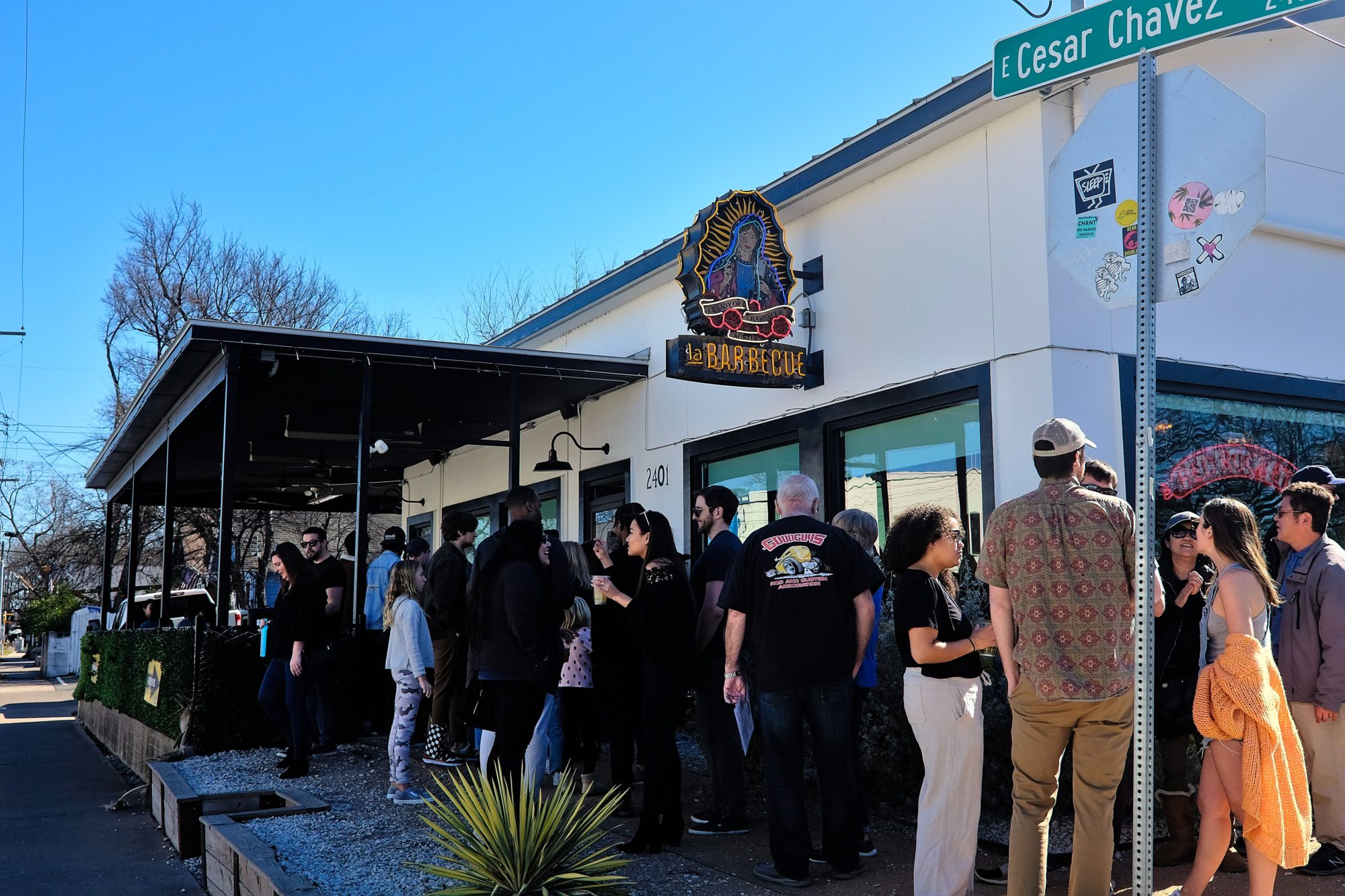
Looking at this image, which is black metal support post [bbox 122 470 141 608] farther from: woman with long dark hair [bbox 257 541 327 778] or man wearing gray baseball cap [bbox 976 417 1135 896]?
man wearing gray baseball cap [bbox 976 417 1135 896]

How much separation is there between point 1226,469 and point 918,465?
6.67ft

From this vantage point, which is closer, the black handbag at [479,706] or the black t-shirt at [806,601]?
the black t-shirt at [806,601]

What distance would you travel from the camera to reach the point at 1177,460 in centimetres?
747

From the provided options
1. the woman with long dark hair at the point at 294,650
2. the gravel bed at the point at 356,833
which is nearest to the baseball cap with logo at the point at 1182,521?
the gravel bed at the point at 356,833

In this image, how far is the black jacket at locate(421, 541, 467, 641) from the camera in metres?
7.96

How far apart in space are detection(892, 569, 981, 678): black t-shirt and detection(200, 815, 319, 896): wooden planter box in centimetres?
275

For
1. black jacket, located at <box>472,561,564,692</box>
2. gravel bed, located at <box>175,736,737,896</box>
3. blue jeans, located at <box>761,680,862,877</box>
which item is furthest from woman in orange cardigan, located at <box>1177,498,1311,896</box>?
black jacket, located at <box>472,561,564,692</box>

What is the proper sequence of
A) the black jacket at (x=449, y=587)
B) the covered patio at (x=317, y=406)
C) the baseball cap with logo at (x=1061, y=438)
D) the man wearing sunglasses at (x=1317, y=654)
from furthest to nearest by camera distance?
the covered patio at (x=317, y=406) → the black jacket at (x=449, y=587) → the man wearing sunglasses at (x=1317, y=654) → the baseball cap with logo at (x=1061, y=438)

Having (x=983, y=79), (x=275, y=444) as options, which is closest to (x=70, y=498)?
(x=275, y=444)

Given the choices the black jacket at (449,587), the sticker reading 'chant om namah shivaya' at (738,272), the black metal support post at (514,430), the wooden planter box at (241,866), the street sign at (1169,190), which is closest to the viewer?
the street sign at (1169,190)

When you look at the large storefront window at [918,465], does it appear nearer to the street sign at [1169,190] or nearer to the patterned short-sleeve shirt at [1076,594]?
the patterned short-sleeve shirt at [1076,594]

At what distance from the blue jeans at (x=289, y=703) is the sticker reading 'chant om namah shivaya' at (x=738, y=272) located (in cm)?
395

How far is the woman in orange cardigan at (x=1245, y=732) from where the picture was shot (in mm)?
4270

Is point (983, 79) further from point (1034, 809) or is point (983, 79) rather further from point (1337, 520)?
point (1034, 809)
